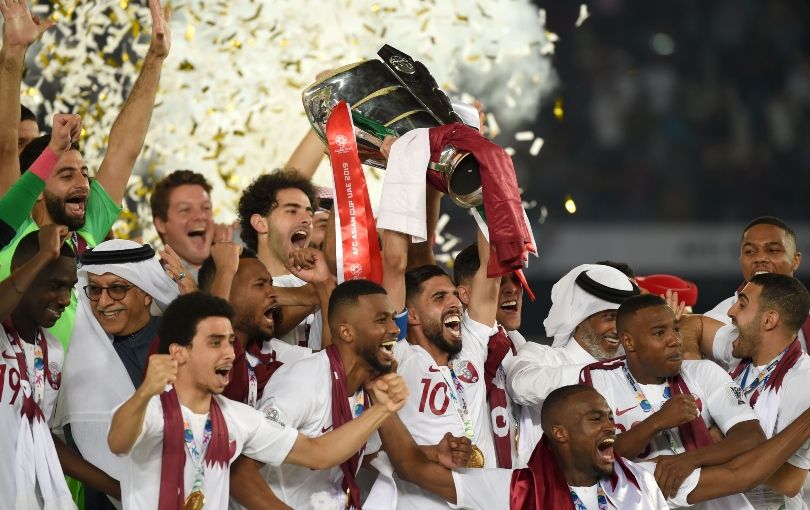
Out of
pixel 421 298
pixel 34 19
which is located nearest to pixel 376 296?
pixel 421 298

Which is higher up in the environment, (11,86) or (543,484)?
(11,86)

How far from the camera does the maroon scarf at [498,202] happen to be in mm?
4582


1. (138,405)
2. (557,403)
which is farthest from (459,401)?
(138,405)

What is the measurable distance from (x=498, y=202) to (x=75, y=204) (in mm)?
1552

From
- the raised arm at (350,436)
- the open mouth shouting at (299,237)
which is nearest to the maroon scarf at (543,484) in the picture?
the raised arm at (350,436)

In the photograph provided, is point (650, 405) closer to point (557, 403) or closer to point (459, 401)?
point (557, 403)

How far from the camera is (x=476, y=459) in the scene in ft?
15.1

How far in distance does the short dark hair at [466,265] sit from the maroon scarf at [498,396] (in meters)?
0.28

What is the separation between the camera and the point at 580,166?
35.5 feet

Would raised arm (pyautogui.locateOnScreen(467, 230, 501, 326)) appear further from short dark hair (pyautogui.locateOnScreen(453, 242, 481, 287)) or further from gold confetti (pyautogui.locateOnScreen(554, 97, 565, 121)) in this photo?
gold confetti (pyautogui.locateOnScreen(554, 97, 565, 121))

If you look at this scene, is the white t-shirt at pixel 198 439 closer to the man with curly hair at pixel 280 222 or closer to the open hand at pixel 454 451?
the open hand at pixel 454 451

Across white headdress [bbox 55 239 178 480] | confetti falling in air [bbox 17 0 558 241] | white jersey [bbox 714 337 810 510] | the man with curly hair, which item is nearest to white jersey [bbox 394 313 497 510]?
the man with curly hair

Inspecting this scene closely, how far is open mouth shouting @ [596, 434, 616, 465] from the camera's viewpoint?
432 cm

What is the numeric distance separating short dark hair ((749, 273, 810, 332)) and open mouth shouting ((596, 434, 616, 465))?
1.08 meters
